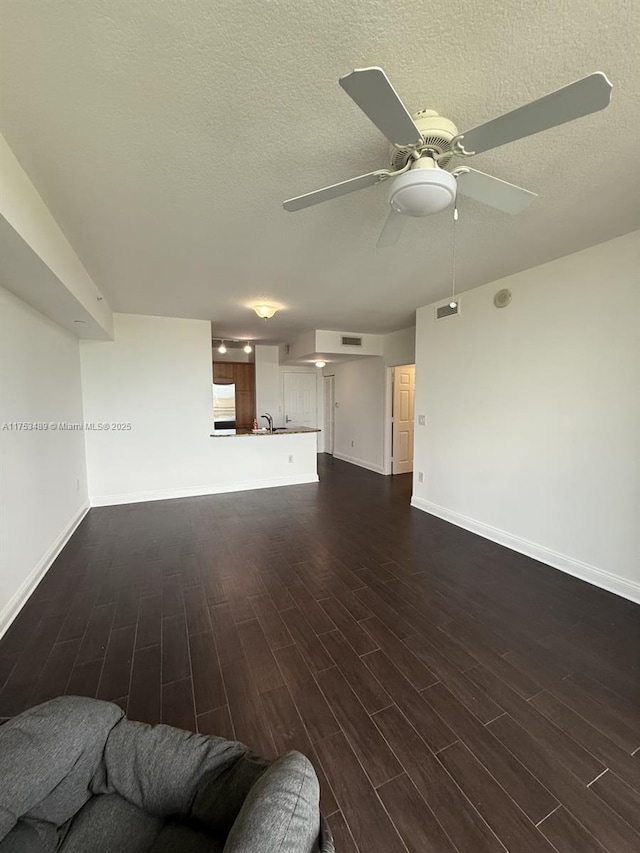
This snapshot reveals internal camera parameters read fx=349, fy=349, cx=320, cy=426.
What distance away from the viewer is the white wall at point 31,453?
2.38 metres

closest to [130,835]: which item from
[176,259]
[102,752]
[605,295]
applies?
[102,752]

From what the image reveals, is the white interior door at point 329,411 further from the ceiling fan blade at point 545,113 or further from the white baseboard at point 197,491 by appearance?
the ceiling fan blade at point 545,113

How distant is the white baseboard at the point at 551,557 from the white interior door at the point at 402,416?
2.19m

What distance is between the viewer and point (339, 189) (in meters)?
1.43

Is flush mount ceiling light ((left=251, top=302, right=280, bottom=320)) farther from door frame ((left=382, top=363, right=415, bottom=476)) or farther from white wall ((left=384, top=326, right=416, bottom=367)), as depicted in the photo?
door frame ((left=382, top=363, right=415, bottom=476))

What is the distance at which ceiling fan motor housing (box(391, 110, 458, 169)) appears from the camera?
4.33 ft

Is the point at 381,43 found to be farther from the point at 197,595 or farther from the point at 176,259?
the point at 197,595

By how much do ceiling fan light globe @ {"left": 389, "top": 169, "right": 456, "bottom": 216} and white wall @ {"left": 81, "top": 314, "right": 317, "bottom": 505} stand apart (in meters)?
4.24

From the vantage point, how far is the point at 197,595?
2652 mm

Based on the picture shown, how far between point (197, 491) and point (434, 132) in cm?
498

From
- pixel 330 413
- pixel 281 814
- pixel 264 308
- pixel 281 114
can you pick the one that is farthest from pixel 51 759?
pixel 330 413

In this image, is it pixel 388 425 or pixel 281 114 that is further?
pixel 388 425

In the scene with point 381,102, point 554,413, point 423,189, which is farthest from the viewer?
point 554,413

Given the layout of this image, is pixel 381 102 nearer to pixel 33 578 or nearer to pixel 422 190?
pixel 422 190
